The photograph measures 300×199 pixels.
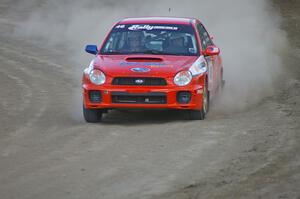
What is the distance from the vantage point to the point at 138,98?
1279cm

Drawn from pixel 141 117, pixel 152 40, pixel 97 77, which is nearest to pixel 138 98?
pixel 97 77

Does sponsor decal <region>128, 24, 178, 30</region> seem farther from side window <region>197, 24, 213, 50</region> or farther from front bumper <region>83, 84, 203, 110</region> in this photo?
front bumper <region>83, 84, 203, 110</region>

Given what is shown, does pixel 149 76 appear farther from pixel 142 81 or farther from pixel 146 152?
pixel 146 152

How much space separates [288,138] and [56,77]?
8.52 m

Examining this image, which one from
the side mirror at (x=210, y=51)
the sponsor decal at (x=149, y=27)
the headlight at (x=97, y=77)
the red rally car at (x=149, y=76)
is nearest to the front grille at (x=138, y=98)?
the red rally car at (x=149, y=76)

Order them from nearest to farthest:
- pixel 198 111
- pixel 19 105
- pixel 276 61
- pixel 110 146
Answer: pixel 110 146 < pixel 198 111 < pixel 19 105 < pixel 276 61

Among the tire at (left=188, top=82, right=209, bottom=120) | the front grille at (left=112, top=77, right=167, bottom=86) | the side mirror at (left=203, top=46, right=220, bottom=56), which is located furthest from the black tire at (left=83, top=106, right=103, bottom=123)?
the side mirror at (left=203, top=46, right=220, bottom=56)

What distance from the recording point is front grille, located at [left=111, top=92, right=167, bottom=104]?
41.8ft

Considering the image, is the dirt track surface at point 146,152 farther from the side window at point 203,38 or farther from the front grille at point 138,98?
→ the side window at point 203,38

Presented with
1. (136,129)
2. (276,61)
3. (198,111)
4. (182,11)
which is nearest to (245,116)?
(198,111)

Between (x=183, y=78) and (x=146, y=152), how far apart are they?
2.57 meters

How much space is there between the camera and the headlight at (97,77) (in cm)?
1287

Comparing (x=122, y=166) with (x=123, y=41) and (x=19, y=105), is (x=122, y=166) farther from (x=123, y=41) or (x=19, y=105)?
(x=19, y=105)

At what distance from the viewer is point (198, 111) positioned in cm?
1298
